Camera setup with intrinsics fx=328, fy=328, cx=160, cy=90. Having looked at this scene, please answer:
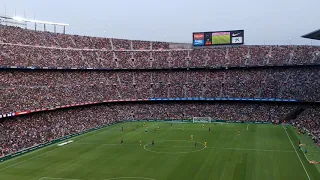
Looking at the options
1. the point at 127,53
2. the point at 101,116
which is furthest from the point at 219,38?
the point at 101,116

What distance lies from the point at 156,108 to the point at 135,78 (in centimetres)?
1091

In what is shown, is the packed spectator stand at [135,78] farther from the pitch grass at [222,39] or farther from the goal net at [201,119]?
the goal net at [201,119]

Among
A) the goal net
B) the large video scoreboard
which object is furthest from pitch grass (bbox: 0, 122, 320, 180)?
the large video scoreboard

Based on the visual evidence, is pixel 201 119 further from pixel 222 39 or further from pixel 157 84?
pixel 222 39

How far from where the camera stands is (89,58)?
82.0 meters

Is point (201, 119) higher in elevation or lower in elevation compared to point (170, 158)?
higher

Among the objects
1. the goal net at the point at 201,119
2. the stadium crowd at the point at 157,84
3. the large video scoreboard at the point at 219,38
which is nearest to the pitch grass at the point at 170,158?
the goal net at the point at 201,119

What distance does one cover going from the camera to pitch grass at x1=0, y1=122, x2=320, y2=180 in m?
35.2

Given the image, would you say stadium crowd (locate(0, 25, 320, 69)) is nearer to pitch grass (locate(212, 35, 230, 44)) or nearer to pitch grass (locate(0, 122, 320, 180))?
pitch grass (locate(212, 35, 230, 44))

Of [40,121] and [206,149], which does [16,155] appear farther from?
[206,149]

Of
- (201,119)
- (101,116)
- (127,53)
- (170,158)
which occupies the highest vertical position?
(127,53)

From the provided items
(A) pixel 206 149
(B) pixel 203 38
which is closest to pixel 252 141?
(A) pixel 206 149

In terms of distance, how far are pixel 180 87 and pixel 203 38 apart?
18.0m

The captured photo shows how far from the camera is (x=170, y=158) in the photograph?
137 ft
